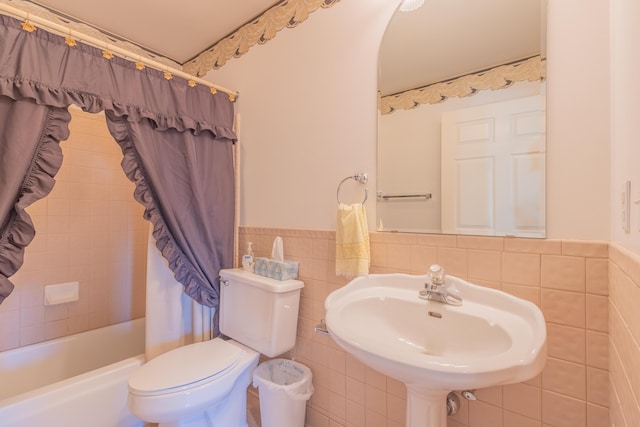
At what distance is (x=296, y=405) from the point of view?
1.34m

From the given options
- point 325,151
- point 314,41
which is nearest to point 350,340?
point 325,151

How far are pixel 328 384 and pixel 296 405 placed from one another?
0.18 metres

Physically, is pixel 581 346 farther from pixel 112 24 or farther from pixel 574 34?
pixel 112 24

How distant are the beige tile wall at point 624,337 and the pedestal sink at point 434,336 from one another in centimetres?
14

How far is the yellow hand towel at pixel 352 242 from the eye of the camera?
1187 millimetres

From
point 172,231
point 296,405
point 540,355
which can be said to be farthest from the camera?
point 172,231

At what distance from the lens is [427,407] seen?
86cm

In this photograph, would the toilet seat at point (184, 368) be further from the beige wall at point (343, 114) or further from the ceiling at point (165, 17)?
the ceiling at point (165, 17)

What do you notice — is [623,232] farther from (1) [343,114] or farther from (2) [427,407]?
(1) [343,114]

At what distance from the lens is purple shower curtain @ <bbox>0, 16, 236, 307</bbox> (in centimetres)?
107

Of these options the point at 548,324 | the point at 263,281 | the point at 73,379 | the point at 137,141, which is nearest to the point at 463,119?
the point at 548,324

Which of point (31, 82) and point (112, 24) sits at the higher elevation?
point (112, 24)

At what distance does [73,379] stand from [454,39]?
7.13ft

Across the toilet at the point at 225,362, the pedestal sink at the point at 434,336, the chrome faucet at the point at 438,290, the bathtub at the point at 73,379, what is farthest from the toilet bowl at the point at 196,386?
the chrome faucet at the point at 438,290
